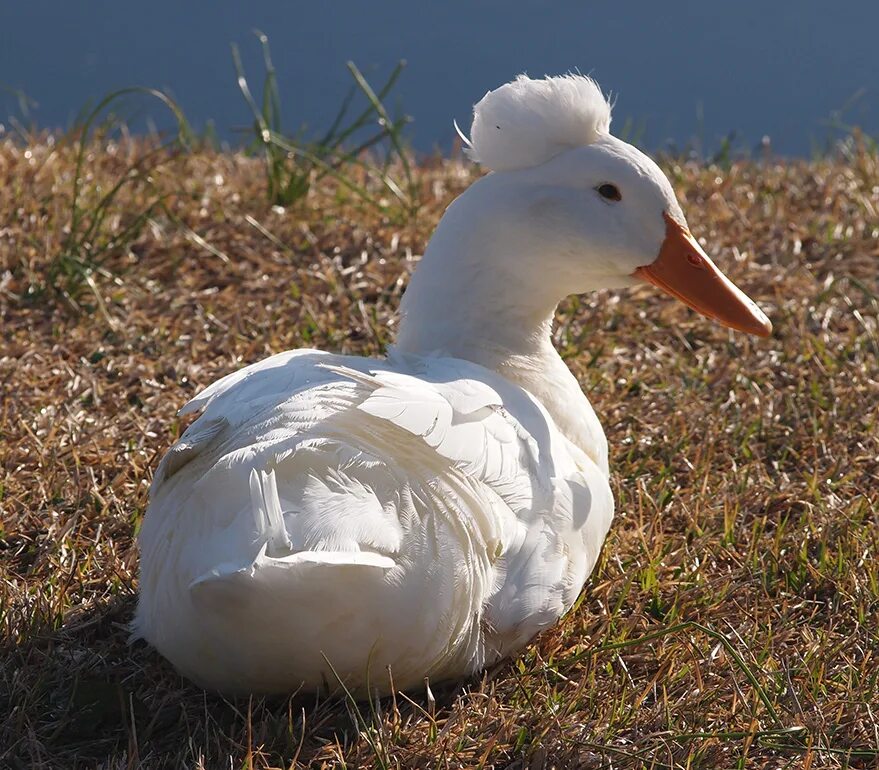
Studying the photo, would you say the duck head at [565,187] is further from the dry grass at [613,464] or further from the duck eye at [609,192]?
the dry grass at [613,464]

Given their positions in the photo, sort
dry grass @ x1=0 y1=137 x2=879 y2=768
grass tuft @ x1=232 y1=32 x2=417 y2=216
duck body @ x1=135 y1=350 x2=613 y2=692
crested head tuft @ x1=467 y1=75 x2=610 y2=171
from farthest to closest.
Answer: grass tuft @ x1=232 y1=32 x2=417 y2=216
crested head tuft @ x1=467 y1=75 x2=610 y2=171
dry grass @ x1=0 y1=137 x2=879 y2=768
duck body @ x1=135 y1=350 x2=613 y2=692

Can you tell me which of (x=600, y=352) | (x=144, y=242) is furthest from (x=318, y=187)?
(x=600, y=352)

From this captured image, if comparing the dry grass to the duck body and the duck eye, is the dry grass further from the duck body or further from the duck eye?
the duck eye

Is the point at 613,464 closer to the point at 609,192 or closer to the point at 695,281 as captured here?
the point at 695,281

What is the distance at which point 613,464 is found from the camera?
309 centimetres

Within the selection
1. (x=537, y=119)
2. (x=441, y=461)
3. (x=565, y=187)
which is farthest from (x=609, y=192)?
(x=441, y=461)

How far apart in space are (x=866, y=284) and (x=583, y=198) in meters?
1.85

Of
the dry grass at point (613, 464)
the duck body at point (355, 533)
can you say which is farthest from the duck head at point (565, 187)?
the dry grass at point (613, 464)

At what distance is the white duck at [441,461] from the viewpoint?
73.1 inches

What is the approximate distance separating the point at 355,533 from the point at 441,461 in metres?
0.24

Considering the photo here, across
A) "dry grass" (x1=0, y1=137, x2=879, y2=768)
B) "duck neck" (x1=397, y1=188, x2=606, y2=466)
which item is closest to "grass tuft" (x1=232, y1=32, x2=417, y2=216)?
"dry grass" (x1=0, y1=137, x2=879, y2=768)

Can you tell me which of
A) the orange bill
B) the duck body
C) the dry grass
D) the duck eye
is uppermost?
the duck eye

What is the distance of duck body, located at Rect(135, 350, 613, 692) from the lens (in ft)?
5.98

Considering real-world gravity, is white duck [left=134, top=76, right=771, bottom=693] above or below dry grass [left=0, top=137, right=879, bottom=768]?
above
